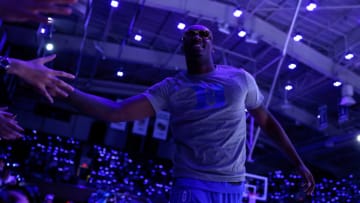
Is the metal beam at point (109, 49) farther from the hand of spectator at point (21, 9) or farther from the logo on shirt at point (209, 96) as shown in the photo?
the hand of spectator at point (21, 9)

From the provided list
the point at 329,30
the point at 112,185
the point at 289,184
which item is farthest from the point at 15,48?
the point at 289,184

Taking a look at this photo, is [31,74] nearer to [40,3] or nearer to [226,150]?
[40,3]

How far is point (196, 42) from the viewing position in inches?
63.4

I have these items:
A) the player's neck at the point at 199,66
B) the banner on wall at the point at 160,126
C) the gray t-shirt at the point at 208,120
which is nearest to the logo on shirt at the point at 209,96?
the gray t-shirt at the point at 208,120

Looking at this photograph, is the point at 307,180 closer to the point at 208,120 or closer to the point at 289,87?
the point at 208,120

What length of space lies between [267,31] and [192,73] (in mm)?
7064

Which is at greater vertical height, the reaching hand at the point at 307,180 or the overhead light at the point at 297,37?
the overhead light at the point at 297,37

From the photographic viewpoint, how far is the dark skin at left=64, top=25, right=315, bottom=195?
1470 mm

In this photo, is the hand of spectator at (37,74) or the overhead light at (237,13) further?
the overhead light at (237,13)

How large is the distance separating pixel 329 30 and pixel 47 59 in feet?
27.1

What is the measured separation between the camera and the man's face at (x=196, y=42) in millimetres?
1605

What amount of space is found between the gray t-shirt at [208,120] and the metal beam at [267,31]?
6159mm

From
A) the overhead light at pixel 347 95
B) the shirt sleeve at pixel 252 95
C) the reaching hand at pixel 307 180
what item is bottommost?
the reaching hand at pixel 307 180

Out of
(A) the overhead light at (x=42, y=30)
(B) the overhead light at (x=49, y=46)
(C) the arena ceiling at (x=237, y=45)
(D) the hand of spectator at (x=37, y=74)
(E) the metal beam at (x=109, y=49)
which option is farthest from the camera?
(E) the metal beam at (x=109, y=49)
